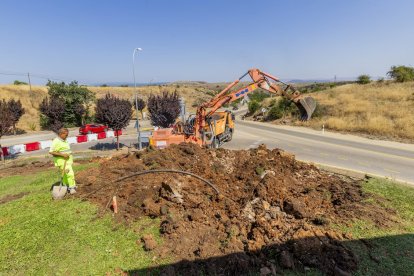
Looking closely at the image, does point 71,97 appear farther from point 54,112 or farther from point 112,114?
point 112,114

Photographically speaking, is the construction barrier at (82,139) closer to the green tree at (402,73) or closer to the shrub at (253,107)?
the shrub at (253,107)

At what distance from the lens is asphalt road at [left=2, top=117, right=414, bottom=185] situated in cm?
1256

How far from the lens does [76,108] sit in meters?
33.0

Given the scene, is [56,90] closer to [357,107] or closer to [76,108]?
Answer: [76,108]

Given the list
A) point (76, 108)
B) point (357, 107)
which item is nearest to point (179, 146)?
point (357, 107)

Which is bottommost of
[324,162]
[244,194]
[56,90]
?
[324,162]

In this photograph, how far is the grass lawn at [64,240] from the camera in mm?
4977

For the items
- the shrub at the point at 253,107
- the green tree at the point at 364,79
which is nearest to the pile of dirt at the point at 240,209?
the shrub at the point at 253,107

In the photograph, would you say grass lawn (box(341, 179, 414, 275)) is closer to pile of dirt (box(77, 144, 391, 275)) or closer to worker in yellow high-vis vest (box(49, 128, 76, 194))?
pile of dirt (box(77, 144, 391, 275))

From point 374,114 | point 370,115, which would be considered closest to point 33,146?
point 370,115

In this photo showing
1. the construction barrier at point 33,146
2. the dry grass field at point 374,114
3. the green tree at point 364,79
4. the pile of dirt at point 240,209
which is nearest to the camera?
the pile of dirt at point 240,209

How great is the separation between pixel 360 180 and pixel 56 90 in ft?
117

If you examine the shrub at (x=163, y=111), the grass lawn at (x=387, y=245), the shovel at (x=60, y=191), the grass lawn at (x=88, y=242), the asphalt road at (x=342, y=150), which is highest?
the shrub at (x=163, y=111)

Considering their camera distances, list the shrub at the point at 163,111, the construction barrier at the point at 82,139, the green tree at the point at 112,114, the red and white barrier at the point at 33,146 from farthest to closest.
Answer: the shrub at the point at 163,111 < the construction barrier at the point at 82,139 < the green tree at the point at 112,114 < the red and white barrier at the point at 33,146
